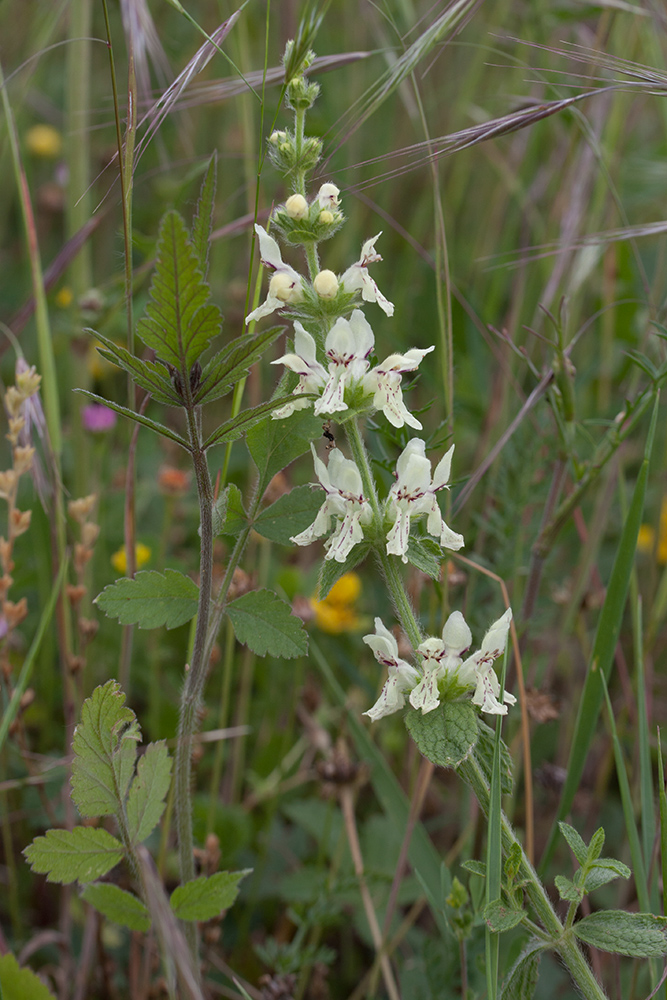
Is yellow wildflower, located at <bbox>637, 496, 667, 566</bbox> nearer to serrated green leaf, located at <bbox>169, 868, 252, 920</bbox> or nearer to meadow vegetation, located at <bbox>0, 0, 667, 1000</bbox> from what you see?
meadow vegetation, located at <bbox>0, 0, 667, 1000</bbox>

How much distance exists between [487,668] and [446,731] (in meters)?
0.09

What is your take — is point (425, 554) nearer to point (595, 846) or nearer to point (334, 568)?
point (334, 568)

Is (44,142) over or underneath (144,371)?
underneath

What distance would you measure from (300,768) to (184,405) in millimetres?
1160

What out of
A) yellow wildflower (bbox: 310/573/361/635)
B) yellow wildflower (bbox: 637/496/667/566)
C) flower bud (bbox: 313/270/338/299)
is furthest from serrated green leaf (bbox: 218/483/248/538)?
yellow wildflower (bbox: 637/496/667/566)

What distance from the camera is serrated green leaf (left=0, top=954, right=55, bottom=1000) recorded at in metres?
0.99

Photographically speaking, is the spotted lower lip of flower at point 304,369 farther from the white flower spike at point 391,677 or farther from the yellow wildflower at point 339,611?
the yellow wildflower at point 339,611

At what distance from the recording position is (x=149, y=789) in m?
0.92

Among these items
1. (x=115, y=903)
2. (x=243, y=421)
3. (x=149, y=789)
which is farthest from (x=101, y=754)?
(x=243, y=421)

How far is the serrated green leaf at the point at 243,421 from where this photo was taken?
749mm

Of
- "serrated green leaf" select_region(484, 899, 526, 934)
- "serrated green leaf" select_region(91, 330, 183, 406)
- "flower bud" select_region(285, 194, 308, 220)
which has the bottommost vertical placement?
"serrated green leaf" select_region(484, 899, 526, 934)

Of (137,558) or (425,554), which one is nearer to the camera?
(425,554)

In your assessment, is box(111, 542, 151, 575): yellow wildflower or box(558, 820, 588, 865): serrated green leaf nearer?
box(558, 820, 588, 865): serrated green leaf

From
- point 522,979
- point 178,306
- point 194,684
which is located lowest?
Result: point 522,979
